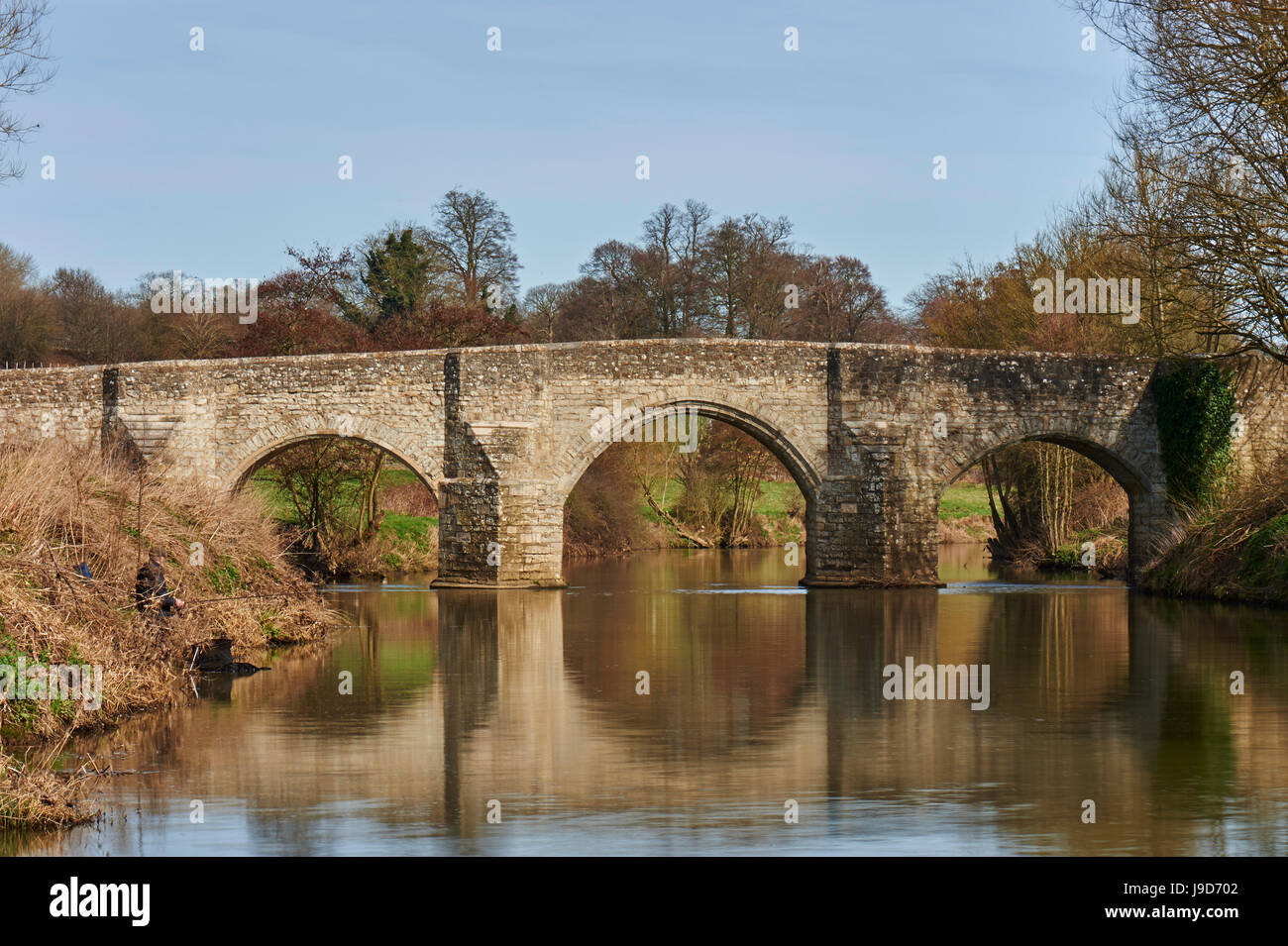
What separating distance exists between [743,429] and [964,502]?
62.1 ft


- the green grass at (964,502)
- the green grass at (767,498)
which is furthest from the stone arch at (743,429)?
the green grass at (964,502)

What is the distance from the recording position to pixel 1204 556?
2073 cm

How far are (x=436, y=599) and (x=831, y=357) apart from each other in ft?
24.5

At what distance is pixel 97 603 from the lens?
10.3 m

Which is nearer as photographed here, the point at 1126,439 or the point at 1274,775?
the point at 1274,775

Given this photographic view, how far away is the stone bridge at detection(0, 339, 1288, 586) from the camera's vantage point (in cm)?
2180

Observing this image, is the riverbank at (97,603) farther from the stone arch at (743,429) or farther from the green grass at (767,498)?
the green grass at (767,498)

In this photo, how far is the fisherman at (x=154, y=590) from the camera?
36.1ft

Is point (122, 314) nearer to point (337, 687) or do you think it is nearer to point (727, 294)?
point (727, 294)

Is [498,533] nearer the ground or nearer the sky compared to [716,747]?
nearer the sky

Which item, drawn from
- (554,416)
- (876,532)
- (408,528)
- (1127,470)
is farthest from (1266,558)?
(408,528)
